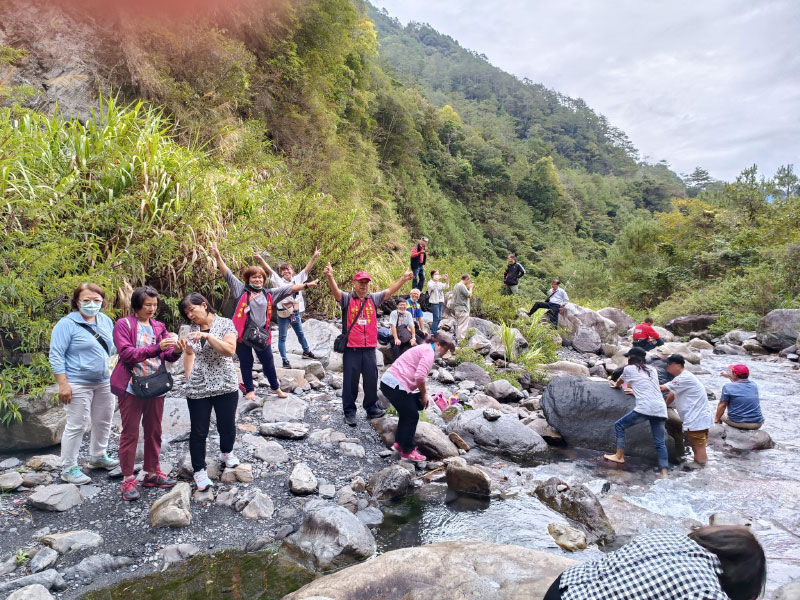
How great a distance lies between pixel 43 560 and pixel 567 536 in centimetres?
438

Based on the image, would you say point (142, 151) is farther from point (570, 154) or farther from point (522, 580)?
point (570, 154)

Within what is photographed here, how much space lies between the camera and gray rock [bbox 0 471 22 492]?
416 centimetres

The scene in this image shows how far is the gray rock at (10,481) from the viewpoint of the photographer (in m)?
4.16

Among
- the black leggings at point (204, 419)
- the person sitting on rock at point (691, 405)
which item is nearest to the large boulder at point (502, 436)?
the person sitting on rock at point (691, 405)

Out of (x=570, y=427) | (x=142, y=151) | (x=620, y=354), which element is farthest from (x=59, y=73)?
(x=620, y=354)

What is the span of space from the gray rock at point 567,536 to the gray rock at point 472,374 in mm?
4402

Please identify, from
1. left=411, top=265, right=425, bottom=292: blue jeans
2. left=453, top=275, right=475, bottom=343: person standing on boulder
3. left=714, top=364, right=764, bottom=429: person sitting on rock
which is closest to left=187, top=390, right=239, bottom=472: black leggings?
left=714, top=364, right=764, bottom=429: person sitting on rock

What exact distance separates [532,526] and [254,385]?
4025 mm

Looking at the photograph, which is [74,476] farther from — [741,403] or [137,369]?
[741,403]

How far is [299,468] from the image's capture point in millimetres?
5078

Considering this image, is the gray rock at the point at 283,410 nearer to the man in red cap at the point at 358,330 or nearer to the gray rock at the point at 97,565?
the man in red cap at the point at 358,330

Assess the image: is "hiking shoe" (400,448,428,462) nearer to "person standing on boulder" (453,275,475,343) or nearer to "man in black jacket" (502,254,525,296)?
"person standing on boulder" (453,275,475,343)

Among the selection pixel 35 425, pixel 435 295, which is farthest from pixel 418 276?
pixel 35 425

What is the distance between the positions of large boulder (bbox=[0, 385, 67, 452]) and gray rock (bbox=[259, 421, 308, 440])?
2.04 meters
